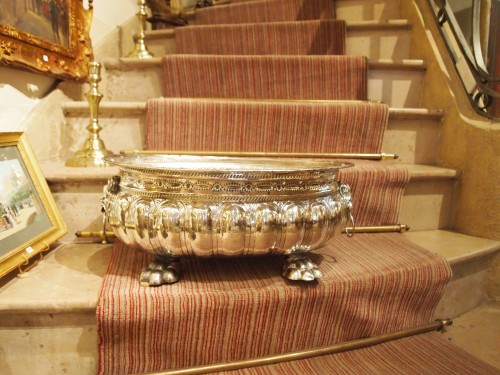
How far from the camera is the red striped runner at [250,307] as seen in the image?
23.5 inches

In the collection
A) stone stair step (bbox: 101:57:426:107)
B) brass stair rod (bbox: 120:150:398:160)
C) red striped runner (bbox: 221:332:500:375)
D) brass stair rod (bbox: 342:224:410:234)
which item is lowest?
red striped runner (bbox: 221:332:500:375)

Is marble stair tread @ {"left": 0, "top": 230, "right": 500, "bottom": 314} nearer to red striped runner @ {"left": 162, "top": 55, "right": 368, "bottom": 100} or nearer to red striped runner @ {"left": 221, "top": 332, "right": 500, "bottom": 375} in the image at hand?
red striped runner @ {"left": 221, "top": 332, "right": 500, "bottom": 375}

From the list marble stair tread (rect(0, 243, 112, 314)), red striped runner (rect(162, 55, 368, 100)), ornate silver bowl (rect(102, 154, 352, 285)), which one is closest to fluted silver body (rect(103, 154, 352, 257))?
ornate silver bowl (rect(102, 154, 352, 285))

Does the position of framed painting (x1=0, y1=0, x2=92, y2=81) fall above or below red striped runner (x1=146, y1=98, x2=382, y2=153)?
above

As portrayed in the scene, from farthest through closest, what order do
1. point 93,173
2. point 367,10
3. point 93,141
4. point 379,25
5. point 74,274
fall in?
point 367,10
point 379,25
point 93,141
point 93,173
point 74,274

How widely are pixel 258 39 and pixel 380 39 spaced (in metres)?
0.50

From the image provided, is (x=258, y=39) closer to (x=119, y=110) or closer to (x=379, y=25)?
(x=379, y=25)

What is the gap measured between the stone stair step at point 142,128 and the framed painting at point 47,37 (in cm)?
13

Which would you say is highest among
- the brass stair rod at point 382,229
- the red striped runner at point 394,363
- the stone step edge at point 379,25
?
the stone step edge at point 379,25

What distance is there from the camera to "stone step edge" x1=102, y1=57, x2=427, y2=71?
4.17 ft

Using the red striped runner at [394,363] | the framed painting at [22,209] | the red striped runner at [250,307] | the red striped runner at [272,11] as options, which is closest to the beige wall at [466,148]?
the red striped runner at [250,307]

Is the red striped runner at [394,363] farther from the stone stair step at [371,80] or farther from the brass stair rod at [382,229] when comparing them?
the stone stair step at [371,80]

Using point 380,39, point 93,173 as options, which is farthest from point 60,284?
point 380,39

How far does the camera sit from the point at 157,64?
1.28 meters
